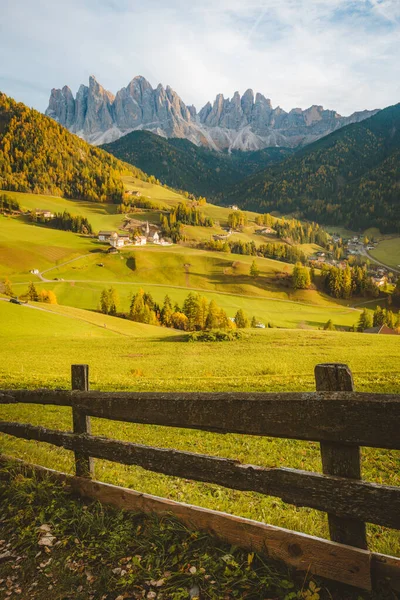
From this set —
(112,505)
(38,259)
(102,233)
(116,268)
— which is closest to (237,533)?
(112,505)

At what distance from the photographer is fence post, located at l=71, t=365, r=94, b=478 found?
5676 millimetres

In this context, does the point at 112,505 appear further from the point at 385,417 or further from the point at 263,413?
the point at 385,417

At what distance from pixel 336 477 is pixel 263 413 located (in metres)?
0.98

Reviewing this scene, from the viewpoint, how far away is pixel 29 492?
5.84 m

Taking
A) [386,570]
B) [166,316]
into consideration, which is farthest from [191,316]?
[386,570]

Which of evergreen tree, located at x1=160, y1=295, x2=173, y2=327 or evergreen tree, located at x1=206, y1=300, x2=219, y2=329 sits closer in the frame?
evergreen tree, located at x1=206, y1=300, x2=219, y2=329

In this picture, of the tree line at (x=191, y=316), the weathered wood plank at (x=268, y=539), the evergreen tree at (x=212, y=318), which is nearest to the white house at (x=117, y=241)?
the tree line at (x=191, y=316)

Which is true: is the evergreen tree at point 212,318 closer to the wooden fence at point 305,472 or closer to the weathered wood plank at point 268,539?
the weathered wood plank at point 268,539

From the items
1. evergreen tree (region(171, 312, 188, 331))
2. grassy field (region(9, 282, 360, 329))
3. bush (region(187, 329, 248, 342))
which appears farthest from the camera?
grassy field (region(9, 282, 360, 329))

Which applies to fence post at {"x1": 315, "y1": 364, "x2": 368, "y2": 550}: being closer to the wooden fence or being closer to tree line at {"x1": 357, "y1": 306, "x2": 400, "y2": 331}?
the wooden fence

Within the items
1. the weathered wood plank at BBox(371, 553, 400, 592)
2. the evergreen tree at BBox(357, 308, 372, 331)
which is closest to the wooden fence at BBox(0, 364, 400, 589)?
the weathered wood plank at BBox(371, 553, 400, 592)

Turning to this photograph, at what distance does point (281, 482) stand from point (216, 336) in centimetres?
3954

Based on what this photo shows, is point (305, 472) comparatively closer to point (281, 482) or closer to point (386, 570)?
point (281, 482)

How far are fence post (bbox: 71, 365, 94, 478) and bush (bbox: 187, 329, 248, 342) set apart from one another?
3719 centimetres
